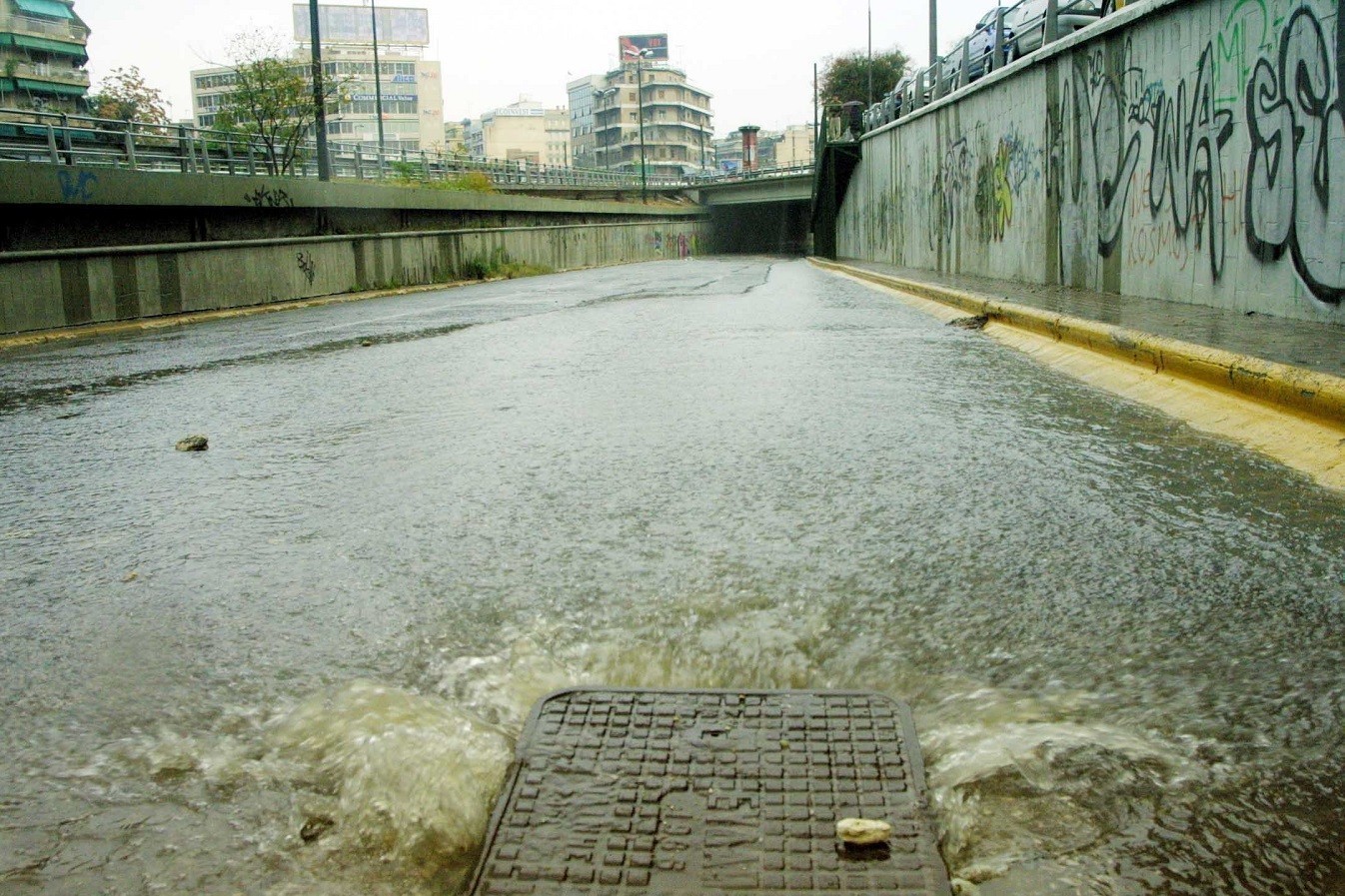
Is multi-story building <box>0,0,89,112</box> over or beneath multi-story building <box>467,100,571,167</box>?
beneath

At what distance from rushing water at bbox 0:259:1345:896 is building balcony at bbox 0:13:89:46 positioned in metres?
66.1

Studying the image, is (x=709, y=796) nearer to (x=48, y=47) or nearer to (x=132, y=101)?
(x=132, y=101)

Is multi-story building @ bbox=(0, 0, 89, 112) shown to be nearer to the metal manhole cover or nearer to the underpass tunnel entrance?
the underpass tunnel entrance

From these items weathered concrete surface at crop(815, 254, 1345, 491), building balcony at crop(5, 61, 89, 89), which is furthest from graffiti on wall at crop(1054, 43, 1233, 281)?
building balcony at crop(5, 61, 89, 89)

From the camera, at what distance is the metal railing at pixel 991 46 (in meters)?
15.7

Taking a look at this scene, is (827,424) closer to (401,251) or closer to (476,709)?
(476,709)

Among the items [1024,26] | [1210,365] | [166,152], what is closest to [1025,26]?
[1024,26]

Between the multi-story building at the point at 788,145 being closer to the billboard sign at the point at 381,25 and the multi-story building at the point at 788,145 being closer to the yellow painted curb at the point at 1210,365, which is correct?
the billboard sign at the point at 381,25

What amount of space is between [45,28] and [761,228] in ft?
162

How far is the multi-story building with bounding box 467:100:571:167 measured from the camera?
168 metres

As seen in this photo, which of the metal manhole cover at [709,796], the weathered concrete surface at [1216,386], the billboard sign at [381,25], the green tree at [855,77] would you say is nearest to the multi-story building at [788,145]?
the billboard sign at [381,25]

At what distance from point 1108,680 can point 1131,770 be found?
426 millimetres

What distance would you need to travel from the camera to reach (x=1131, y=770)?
2154 mm

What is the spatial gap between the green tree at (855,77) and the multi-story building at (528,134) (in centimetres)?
7876
